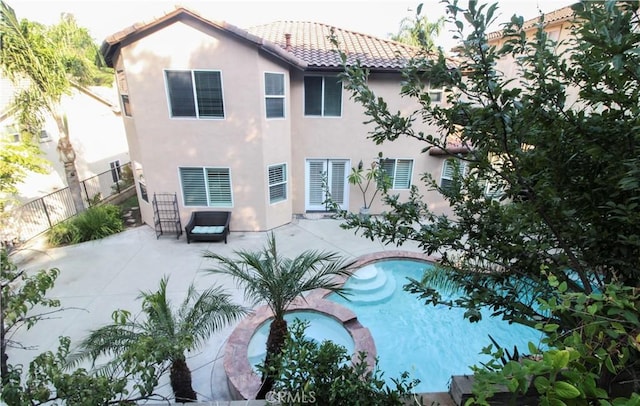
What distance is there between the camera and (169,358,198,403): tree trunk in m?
4.23

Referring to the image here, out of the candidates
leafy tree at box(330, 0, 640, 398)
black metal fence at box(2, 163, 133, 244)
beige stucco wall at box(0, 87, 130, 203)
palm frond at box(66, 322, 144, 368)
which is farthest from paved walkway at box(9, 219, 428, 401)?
beige stucco wall at box(0, 87, 130, 203)

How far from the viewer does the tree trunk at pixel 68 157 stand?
10060 millimetres

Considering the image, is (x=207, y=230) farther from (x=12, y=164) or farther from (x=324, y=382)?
(x=324, y=382)

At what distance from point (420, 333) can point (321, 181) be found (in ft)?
22.0

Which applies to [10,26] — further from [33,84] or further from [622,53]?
[622,53]

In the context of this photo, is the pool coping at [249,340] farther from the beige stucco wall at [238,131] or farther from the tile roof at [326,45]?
the tile roof at [326,45]

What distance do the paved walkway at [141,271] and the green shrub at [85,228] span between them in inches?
14.8

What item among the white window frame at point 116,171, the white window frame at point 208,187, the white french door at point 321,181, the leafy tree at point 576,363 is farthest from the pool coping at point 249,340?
the white window frame at point 116,171

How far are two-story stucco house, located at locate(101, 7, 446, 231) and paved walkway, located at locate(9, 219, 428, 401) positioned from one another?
124 cm

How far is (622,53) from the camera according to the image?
1.44 meters

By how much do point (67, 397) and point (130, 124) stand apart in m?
9.80

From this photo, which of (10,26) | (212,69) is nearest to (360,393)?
(212,69)

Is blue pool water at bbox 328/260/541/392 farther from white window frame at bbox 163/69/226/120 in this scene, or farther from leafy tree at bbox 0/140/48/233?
leafy tree at bbox 0/140/48/233

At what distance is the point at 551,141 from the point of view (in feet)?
6.69
